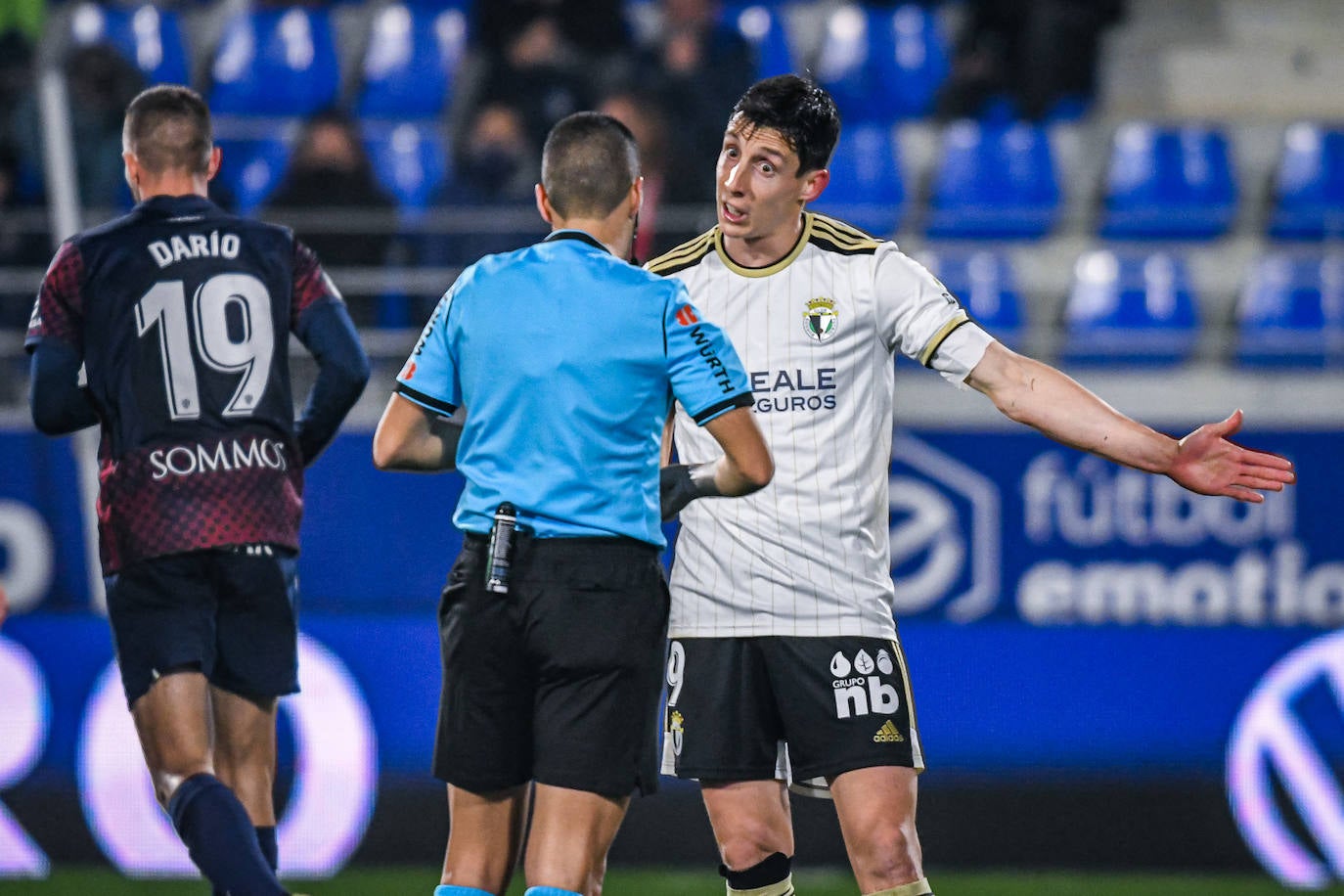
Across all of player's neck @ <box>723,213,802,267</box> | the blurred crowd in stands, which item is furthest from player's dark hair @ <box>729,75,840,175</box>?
the blurred crowd in stands

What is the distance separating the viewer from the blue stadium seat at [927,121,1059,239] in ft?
33.4

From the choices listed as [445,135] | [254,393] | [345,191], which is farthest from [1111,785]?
[445,135]

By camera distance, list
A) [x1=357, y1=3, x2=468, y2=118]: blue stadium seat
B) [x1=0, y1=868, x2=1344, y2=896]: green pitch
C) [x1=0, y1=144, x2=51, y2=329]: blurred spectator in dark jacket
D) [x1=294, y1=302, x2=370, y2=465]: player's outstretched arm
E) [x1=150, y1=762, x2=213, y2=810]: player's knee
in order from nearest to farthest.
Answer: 1. [x1=150, y1=762, x2=213, y2=810]: player's knee
2. [x1=294, y1=302, x2=370, y2=465]: player's outstretched arm
3. [x1=0, y1=868, x2=1344, y2=896]: green pitch
4. [x1=0, y1=144, x2=51, y2=329]: blurred spectator in dark jacket
5. [x1=357, y1=3, x2=468, y2=118]: blue stadium seat

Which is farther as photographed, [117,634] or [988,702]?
[988,702]

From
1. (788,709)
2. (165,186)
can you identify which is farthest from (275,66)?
(788,709)

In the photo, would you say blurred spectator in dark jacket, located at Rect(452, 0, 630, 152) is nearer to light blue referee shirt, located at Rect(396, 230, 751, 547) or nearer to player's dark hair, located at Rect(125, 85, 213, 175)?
player's dark hair, located at Rect(125, 85, 213, 175)

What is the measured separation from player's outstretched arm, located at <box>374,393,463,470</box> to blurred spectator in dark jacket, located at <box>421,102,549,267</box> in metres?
4.67

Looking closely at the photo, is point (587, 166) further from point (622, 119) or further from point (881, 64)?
point (881, 64)

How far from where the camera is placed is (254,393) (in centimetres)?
459

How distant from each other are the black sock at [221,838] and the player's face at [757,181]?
5.77 feet

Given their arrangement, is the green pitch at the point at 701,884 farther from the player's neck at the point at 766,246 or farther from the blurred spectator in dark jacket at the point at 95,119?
the blurred spectator in dark jacket at the point at 95,119

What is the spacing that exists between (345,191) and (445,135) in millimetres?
1446

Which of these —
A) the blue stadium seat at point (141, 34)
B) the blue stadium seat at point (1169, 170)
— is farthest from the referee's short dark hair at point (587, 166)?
the blue stadium seat at point (141, 34)

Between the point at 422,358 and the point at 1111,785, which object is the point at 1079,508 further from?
the point at 422,358
